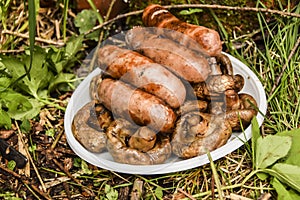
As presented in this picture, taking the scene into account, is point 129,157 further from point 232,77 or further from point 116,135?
point 232,77

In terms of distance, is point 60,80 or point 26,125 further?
point 60,80

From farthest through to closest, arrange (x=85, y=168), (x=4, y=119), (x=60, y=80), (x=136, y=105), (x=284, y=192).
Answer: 1. (x=60, y=80)
2. (x=4, y=119)
3. (x=85, y=168)
4. (x=136, y=105)
5. (x=284, y=192)

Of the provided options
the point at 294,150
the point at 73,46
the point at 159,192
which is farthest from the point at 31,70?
the point at 294,150

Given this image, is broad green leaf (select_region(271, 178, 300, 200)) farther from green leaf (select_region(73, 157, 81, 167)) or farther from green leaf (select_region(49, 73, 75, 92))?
green leaf (select_region(49, 73, 75, 92))

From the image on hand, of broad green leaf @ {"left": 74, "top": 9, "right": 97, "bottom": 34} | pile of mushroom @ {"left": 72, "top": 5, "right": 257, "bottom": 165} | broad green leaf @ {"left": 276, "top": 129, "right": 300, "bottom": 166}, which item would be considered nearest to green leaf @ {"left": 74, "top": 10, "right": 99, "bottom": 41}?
broad green leaf @ {"left": 74, "top": 9, "right": 97, "bottom": 34}

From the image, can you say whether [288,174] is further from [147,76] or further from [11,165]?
[11,165]

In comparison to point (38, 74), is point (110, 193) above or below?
below
